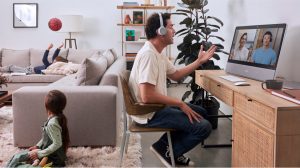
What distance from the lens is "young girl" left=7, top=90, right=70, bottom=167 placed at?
2431 mm

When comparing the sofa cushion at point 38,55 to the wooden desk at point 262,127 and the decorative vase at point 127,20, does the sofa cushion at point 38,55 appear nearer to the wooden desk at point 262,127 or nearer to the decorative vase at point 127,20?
the decorative vase at point 127,20

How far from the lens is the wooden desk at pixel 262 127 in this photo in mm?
1600

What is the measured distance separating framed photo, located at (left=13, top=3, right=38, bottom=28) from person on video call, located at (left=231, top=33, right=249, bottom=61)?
4834 millimetres

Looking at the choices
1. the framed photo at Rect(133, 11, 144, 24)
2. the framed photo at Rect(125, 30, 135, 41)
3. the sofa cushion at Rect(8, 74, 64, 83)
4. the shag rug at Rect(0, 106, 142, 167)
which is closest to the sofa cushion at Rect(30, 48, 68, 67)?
the sofa cushion at Rect(8, 74, 64, 83)

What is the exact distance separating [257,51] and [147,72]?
2.78 ft

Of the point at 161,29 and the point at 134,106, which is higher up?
the point at 161,29

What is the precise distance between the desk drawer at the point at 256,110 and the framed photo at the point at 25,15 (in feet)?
17.7

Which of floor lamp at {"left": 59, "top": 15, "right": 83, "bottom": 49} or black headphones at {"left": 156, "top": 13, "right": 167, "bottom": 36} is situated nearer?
black headphones at {"left": 156, "top": 13, "right": 167, "bottom": 36}

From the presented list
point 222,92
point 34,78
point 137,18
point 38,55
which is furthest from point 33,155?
point 137,18

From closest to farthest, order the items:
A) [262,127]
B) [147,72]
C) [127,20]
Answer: [262,127] → [147,72] → [127,20]

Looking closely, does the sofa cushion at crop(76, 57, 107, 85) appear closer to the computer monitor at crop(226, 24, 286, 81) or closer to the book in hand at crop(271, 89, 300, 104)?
the computer monitor at crop(226, 24, 286, 81)

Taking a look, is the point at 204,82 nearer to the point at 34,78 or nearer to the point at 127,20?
the point at 34,78

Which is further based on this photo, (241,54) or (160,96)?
(241,54)

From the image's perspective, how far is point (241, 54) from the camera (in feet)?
8.87
